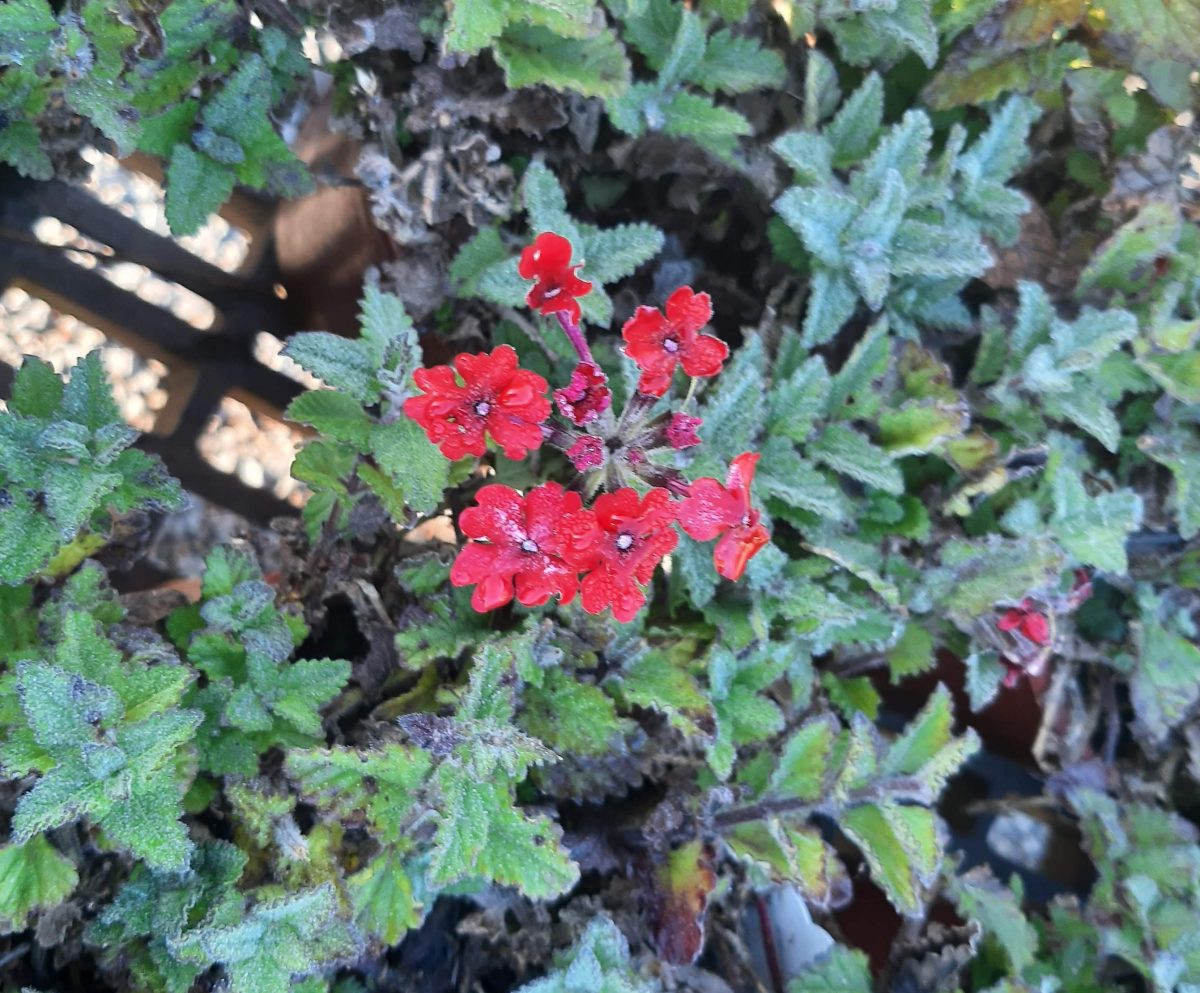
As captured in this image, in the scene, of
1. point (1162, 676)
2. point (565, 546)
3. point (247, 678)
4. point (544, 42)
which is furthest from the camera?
point (1162, 676)

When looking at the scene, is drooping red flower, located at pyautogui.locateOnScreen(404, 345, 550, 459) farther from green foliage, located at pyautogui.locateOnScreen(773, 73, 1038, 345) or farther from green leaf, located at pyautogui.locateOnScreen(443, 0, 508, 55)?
green foliage, located at pyautogui.locateOnScreen(773, 73, 1038, 345)

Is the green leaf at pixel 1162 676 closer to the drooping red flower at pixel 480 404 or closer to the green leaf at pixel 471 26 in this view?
the drooping red flower at pixel 480 404

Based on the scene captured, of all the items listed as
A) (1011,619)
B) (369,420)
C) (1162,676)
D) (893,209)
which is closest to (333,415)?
(369,420)

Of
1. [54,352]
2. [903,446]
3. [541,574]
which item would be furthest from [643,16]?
[54,352]

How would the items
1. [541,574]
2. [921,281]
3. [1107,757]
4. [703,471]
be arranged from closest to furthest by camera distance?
[541,574] < [703,471] < [921,281] < [1107,757]

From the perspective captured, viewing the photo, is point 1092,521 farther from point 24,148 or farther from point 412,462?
point 24,148

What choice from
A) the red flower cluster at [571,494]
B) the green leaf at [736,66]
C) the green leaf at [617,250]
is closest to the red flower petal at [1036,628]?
the red flower cluster at [571,494]

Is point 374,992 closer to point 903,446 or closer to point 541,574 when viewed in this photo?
point 541,574
